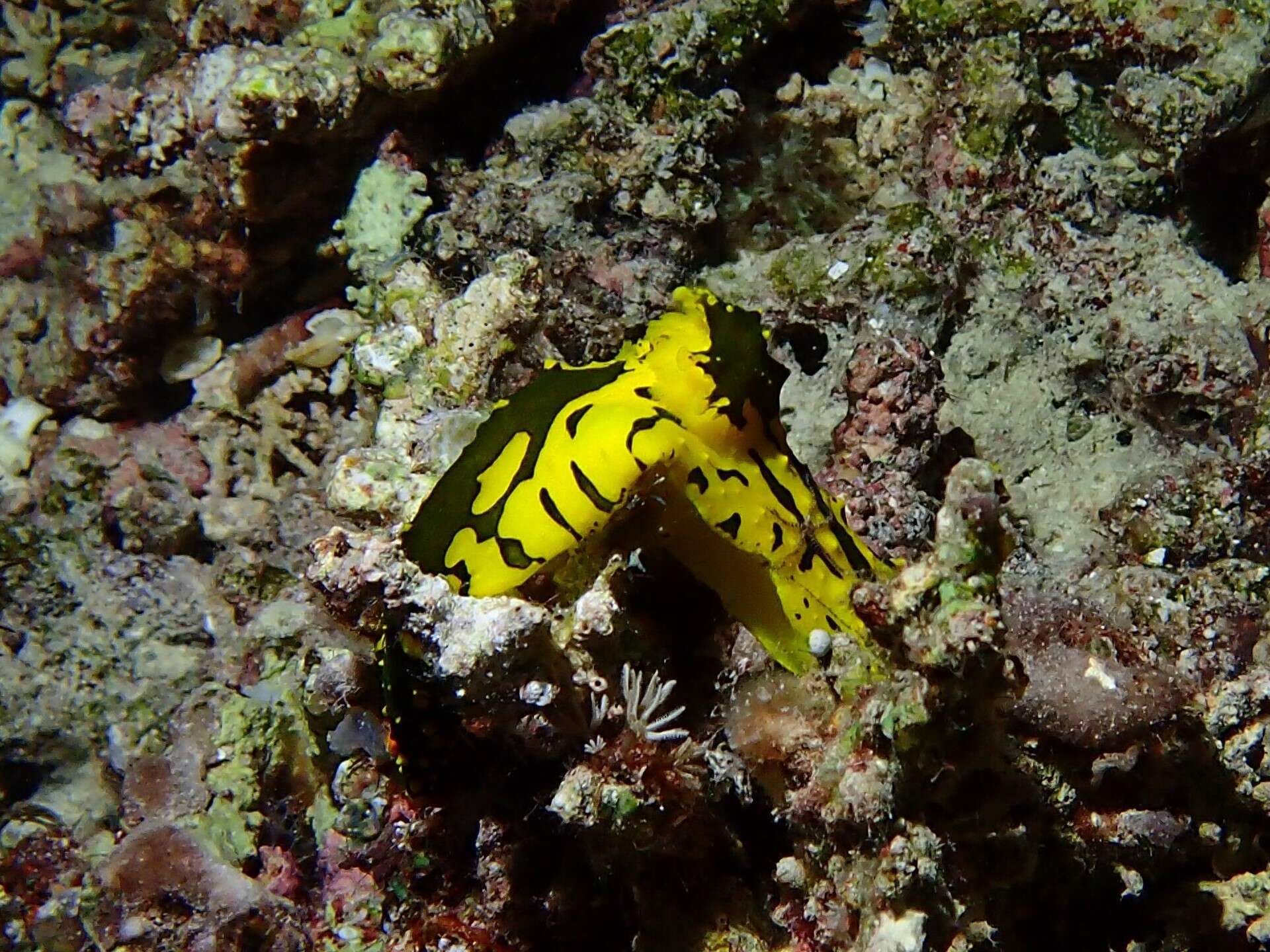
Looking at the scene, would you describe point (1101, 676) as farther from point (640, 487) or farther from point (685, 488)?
point (640, 487)

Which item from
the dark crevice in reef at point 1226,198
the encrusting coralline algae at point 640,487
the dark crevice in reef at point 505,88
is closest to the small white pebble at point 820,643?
the encrusting coralline algae at point 640,487

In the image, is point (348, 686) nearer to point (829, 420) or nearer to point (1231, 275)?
point (829, 420)

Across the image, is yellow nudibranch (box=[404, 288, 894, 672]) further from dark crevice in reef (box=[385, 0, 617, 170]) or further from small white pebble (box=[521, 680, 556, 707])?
dark crevice in reef (box=[385, 0, 617, 170])

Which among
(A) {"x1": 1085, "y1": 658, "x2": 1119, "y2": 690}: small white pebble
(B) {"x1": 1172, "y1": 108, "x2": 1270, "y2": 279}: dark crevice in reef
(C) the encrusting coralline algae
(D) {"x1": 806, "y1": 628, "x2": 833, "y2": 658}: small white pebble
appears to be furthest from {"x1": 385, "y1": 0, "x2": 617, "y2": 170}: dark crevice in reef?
(A) {"x1": 1085, "y1": 658, "x2": 1119, "y2": 690}: small white pebble

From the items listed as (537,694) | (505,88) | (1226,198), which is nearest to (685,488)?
(537,694)

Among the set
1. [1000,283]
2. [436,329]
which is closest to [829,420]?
[1000,283]

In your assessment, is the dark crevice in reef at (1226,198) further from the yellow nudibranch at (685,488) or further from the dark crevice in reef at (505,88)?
the dark crevice in reef at (505,88)
